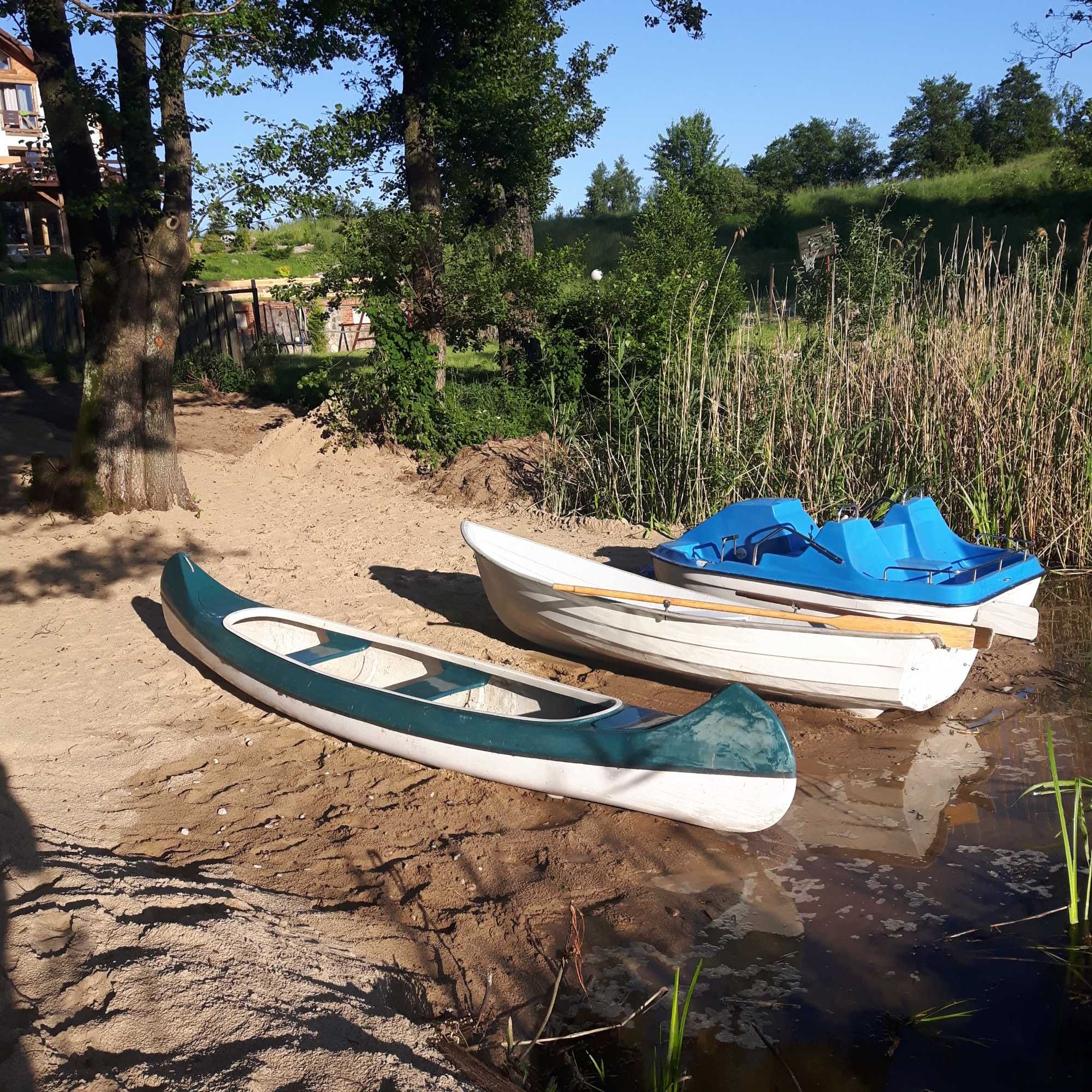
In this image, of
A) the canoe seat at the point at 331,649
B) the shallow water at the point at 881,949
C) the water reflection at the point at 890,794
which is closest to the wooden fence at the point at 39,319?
the canoe seat at the point at 331,649

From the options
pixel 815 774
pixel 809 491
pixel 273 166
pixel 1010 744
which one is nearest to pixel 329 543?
pixel 273 166

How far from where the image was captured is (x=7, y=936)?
3334 millimetres

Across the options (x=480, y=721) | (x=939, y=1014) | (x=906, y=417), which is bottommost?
(x=939, y=1014)

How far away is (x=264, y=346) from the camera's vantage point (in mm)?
17719

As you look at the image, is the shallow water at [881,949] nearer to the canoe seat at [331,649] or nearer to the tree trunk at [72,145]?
the canoe seat at [331,649]

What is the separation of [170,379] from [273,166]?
7.08ft

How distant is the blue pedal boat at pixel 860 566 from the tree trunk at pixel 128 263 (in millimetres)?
5034

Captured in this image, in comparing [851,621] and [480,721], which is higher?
[851,621]

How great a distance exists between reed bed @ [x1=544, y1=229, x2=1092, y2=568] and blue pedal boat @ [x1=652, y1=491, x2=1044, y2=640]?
1.59 meters

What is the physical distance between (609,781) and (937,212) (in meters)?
31.7

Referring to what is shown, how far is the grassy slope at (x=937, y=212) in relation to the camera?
2839 cm

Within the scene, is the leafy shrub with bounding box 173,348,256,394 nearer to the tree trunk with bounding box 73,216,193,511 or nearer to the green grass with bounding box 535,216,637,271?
the tree trunk with bounding box 73,216,193,511

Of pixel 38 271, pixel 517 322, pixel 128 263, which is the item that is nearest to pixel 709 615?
pixel 128 263

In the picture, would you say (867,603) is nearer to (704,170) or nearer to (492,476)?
(492,476)
